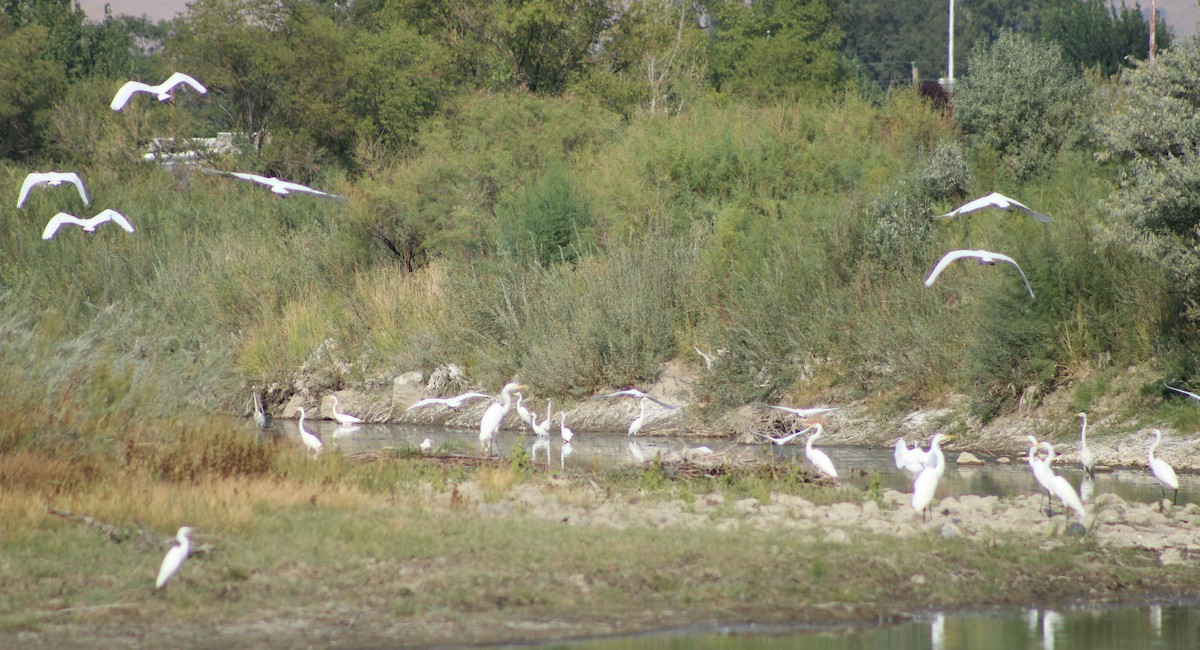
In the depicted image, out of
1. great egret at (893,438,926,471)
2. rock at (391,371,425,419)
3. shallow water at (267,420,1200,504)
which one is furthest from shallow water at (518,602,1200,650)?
rock at (391,371,425,419)

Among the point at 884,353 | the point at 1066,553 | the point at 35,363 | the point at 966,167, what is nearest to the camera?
the point at 1066,553

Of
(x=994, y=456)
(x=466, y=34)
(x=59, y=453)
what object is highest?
(x=466, y=34)

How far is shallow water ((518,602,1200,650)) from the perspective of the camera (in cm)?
886

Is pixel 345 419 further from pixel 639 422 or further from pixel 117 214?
pixel 117 214

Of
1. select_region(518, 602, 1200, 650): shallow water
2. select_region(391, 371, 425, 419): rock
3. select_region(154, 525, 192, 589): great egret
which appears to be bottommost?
select_region(391, 371, 425, 419): rock

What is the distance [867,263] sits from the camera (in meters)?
23.4

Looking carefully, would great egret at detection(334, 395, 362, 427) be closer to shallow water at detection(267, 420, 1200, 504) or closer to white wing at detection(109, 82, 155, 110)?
shallow water at detection(267, 420, 1200, 504)

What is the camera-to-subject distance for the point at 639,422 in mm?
21438

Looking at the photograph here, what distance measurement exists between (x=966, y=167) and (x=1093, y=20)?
47790mm

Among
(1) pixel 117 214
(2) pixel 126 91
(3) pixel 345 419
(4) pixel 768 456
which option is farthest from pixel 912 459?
(1) pixel 117 214

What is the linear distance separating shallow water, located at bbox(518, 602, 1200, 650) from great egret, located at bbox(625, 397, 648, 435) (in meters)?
11.9

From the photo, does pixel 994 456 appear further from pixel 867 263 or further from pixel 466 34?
pixel 466 34

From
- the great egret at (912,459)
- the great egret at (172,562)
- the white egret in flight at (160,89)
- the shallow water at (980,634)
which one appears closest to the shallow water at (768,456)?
the great egret at (912,459)

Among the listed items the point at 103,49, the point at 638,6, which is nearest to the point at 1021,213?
the point at 638,6
